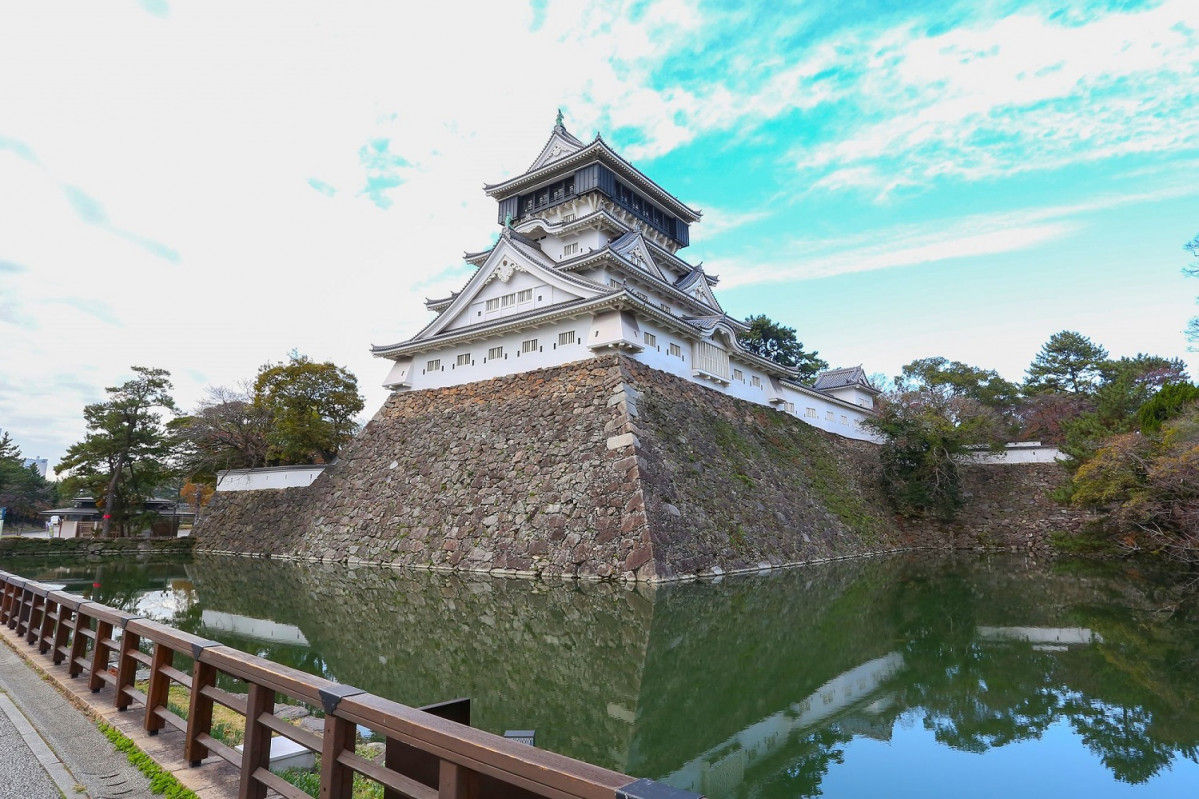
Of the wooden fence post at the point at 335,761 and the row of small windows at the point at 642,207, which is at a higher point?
the row of small windows at the point at 642,207

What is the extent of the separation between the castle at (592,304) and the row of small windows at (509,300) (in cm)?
4

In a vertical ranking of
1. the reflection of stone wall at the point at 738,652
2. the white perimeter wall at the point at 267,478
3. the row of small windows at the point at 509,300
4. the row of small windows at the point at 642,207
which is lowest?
the reflection of stone wall at the point at 738,652

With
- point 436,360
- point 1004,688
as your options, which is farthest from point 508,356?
point 1004,688

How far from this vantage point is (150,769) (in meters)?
3.04

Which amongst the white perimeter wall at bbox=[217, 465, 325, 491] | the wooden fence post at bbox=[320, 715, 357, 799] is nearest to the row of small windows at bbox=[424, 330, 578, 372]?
the white perimeter wall at bbox=[217, 465, 325, 491]

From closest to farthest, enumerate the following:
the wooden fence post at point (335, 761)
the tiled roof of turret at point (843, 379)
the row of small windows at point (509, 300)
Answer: the wooden fence post at point (335, 761) < the row of small windows at point (509, 300) < the tiled roof of turret at point (843, 379)

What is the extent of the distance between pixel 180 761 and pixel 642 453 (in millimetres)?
9781

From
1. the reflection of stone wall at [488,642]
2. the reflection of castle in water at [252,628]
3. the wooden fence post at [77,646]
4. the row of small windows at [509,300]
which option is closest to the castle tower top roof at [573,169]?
the row of small windows at [509,300]

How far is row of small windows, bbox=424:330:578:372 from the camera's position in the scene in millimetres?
15750

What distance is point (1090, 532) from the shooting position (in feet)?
50.7

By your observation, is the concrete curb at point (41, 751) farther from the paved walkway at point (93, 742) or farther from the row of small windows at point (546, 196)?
the row of small windows at point (546, 196)

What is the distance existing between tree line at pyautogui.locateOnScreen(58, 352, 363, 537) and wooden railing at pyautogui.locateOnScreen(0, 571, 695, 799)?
19622 millimetres

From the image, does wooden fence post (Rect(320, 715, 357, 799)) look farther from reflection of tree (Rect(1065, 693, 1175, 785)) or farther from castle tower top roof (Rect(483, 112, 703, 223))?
castle tower top roof (Rect(483, 112, 703, 223))

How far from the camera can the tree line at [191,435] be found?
22484 mm
